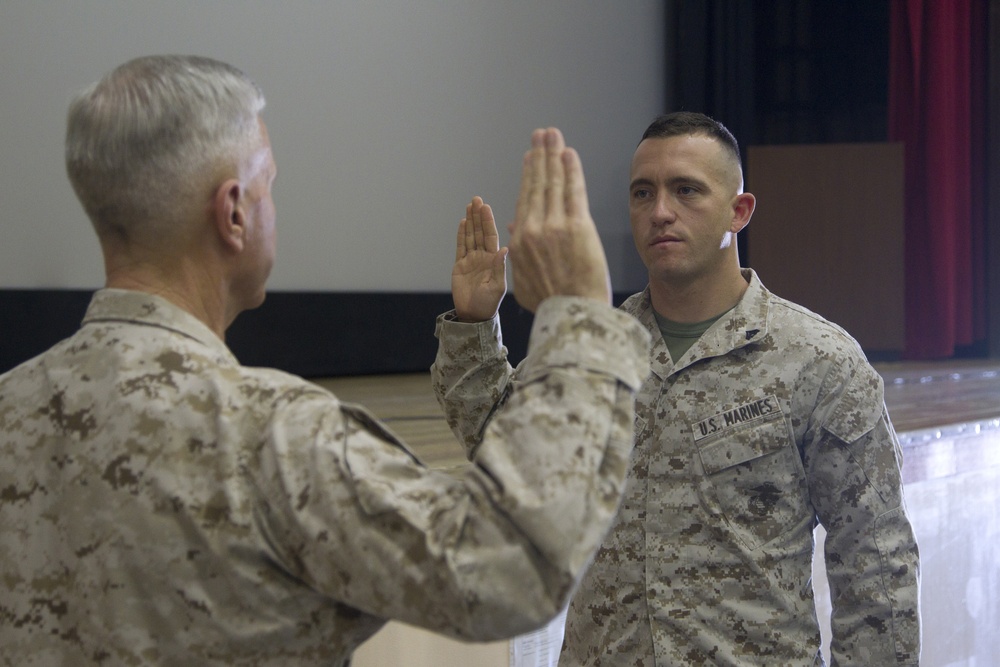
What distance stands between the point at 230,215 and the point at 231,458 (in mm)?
226

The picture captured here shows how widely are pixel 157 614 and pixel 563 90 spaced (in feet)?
20.1

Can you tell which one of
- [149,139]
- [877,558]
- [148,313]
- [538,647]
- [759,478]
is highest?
[149,139]

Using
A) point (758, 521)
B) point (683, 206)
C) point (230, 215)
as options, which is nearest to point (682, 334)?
point (683, 206)

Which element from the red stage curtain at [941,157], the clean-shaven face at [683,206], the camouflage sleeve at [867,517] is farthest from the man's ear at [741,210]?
the red stage curtain at [941,157]

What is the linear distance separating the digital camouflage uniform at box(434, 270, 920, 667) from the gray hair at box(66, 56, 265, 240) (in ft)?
2.40

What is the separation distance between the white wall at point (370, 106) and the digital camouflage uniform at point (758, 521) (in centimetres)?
368

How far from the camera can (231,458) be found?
0.82 m

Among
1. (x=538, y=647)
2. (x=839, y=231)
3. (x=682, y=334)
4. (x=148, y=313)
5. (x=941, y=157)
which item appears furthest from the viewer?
(x=941, y=157)

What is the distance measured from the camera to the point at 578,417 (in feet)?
2.60

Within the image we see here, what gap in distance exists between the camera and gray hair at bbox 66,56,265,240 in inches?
34.5

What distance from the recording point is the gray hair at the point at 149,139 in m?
0.88

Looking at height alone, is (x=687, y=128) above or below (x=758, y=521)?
above

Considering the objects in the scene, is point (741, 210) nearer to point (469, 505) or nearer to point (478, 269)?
point (478, 269)

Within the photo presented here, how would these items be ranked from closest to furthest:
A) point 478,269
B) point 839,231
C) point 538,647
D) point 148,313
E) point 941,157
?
point 148,313, point 478,269, point 538,647, point 839,231, point 941,157
